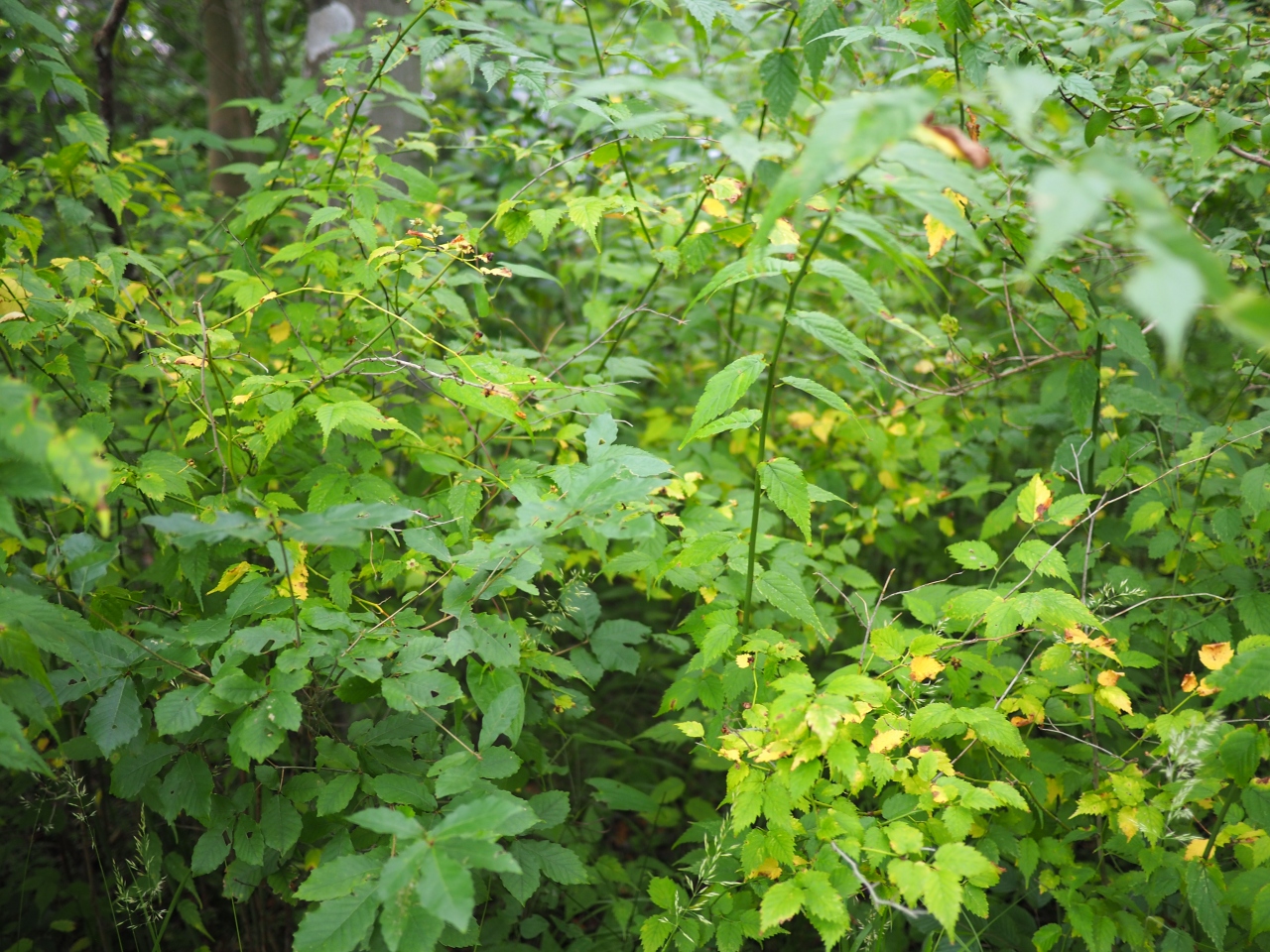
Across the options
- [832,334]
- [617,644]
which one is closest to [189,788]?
[617,644]

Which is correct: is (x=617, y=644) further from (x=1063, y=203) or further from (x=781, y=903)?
(x=1063, y=203)

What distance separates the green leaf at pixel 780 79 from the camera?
1.42 m

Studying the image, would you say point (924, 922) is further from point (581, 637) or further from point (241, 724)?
point (241, 724)

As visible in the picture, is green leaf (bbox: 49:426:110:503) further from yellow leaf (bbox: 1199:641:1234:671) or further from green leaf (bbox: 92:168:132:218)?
yellow leaf (bbox: 1199:641:1234:671)

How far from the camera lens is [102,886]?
82.7 inches

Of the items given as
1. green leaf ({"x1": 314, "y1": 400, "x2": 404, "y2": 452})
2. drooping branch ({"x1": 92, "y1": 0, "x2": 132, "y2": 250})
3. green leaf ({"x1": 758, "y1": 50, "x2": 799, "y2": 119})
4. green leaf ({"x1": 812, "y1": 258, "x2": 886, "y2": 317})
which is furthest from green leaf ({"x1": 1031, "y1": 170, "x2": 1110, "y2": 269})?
drooping branch ({"x1": 92, "y1": 0, "x2": 132, "y2": 250})

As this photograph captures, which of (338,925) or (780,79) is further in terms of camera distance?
(780,79)

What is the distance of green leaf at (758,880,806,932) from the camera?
1215 mm

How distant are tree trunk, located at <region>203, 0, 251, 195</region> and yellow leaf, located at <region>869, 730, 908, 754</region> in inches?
167

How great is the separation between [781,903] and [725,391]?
0.85 m

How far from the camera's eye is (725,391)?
4.37 feet

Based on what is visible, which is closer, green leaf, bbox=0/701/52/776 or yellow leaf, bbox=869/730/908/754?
green leaf, bbox=0/701/52/776

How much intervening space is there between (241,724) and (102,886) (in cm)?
139

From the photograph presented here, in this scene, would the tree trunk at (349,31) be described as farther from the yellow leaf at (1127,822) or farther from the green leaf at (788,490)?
the yellow leaf at (1127,822)
